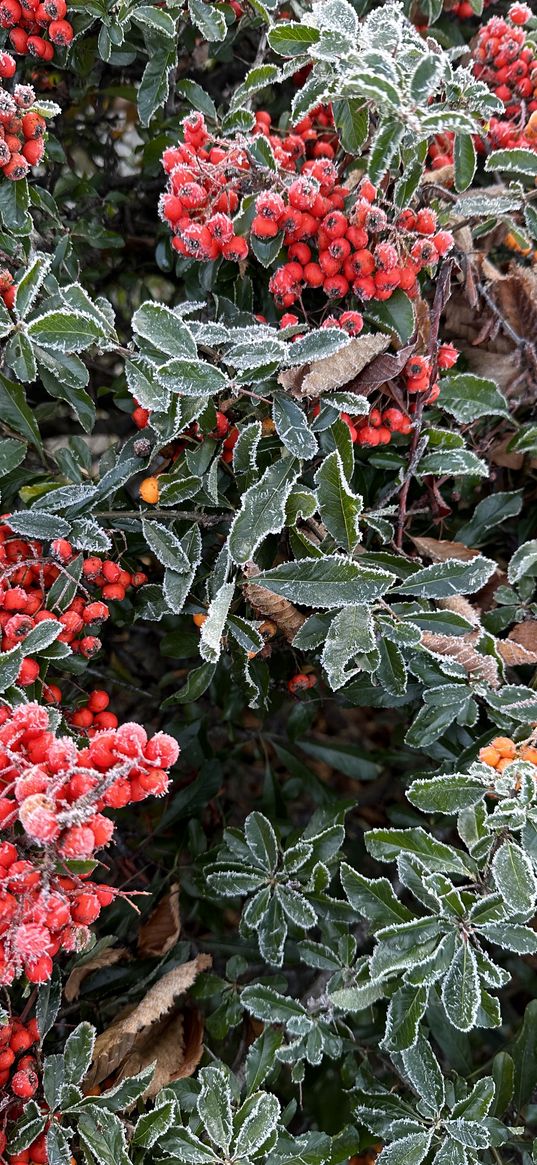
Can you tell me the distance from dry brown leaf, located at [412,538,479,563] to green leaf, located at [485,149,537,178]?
63cm

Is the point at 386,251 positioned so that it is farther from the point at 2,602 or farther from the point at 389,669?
the point at 2,602

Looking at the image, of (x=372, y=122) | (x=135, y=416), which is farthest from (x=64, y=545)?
(x=372, y=122)

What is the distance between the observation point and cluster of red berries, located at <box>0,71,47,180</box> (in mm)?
1299

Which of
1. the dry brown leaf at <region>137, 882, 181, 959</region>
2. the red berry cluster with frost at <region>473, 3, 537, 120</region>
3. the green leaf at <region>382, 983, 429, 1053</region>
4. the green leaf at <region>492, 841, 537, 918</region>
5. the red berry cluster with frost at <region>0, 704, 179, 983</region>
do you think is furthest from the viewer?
the dry brown leaf at <region>137, 882, 181, 959</region>

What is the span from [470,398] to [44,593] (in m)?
0.80

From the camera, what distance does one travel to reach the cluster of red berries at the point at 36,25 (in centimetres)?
144

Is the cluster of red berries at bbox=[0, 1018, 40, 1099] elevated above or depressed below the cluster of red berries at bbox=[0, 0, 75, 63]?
below

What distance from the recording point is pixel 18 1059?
1398mm

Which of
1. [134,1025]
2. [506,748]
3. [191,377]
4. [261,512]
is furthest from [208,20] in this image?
[134,1025]

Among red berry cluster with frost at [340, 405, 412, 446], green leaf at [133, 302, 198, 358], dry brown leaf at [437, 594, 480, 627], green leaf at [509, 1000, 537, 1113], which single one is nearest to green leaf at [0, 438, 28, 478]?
green leaf at [133, 302, 198, 358]

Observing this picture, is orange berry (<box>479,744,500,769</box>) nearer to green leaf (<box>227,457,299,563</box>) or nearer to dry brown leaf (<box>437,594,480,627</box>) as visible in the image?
dry brown leaf (<box>437,594,480,627</box>)

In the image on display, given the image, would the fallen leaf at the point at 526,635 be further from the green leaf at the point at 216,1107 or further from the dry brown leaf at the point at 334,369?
the green leaf at the point at 216,1107

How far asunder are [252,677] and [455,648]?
0.37 m

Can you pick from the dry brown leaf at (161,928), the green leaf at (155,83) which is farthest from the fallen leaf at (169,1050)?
the green leaf at (155,83)
